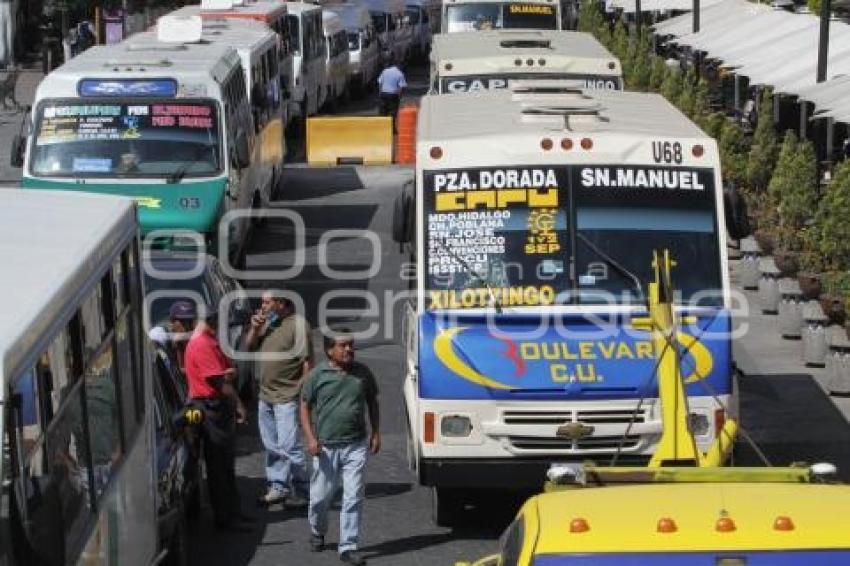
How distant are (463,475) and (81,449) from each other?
4.59 m

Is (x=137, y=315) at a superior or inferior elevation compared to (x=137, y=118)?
superior

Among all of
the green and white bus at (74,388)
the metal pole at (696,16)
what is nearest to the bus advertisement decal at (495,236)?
the green and white bus at (74,388)

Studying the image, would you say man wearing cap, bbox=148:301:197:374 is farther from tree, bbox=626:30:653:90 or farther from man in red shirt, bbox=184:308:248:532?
tree, bbox=626:30:653:90

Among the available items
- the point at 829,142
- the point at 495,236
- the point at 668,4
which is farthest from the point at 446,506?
the point at 668,4

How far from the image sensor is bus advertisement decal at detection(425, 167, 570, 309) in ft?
43.9

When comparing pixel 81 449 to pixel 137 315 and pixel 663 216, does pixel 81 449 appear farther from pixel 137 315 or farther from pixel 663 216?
pixel 663 216

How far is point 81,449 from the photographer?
8945 mm

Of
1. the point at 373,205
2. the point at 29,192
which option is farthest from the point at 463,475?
the point at 373,205

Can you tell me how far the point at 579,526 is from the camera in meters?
6.88

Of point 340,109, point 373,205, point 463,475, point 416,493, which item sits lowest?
point 340,109

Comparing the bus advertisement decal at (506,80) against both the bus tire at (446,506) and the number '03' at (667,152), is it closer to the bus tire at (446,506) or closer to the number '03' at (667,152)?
the number '03' at (667,152)

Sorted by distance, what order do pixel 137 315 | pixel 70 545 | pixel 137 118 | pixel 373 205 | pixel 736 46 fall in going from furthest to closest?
pixel 736 46 < pixel 373 205 < pixel 137 118 < pixel 137 315 < pixel 70 545

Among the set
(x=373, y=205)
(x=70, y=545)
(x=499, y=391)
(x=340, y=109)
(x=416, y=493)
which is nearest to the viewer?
(x=70, y=545)

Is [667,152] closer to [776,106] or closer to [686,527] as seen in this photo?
[686,527]
